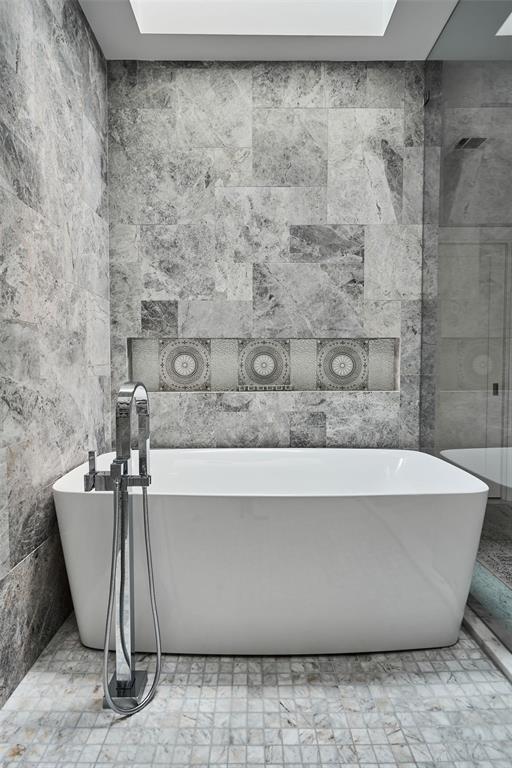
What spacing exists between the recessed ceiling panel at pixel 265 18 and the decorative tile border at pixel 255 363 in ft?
4.98

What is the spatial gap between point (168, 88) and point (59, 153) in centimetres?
96

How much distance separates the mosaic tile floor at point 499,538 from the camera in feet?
6.28

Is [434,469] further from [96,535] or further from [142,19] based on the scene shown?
[142,19]

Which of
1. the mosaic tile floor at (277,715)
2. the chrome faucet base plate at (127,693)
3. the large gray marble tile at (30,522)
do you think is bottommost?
the mosaic tile floor at (277,715)

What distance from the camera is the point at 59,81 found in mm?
2105

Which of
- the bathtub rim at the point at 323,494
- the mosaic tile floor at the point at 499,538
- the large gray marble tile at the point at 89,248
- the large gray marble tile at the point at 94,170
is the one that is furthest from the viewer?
the large gray marble tile at the point at 94,170

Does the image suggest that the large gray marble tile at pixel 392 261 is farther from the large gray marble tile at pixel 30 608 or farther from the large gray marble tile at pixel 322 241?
the large gray marble tile at pixel 30 608

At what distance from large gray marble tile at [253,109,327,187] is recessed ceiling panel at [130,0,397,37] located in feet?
1.25

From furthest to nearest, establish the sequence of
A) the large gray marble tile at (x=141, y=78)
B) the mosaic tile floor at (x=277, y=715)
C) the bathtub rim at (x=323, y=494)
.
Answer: the large gray marble tile at (x=141, y=78)
the bathtub rim at (x=323, y=494)
the mosaic tile floor at (x=277, y=715)

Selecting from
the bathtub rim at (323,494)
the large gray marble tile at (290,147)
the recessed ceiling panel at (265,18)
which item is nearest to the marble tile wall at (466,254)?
the bathtub rim at (323,494)

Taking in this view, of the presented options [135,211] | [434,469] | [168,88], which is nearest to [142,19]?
[168,88]

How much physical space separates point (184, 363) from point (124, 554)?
1413 mm

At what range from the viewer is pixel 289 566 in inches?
70.8

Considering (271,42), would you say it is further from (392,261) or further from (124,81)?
(392,261)
